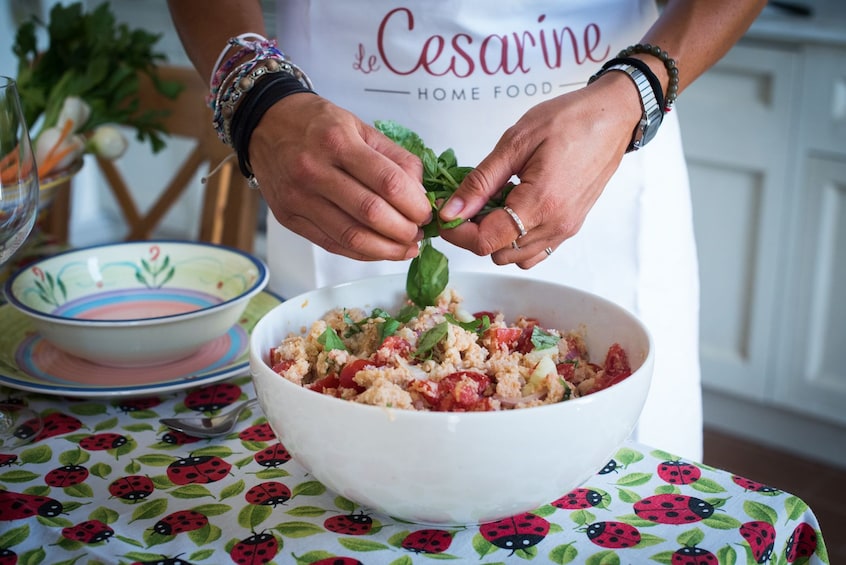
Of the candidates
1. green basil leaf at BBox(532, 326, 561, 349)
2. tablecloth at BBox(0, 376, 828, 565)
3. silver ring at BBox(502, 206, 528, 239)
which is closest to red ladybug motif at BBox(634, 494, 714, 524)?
tablecloth at BBox(0, 376, 828, 565)

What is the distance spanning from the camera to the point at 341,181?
2.54 ft

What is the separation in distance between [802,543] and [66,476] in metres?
0.61

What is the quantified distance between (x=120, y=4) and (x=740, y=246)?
2.40 meters

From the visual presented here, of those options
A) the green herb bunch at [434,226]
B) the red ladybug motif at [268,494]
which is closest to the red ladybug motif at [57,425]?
the red ladybug motif at [268,494]

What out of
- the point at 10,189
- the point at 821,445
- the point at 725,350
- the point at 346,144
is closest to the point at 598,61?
the point at 346,144

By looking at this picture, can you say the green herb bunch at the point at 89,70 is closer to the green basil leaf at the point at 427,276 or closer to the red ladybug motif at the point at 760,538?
the green basil leaf at the point at 427,276

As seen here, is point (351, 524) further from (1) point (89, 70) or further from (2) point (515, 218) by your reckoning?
(1) point (89, 70)

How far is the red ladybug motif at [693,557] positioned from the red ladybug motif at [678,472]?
0.10 meters

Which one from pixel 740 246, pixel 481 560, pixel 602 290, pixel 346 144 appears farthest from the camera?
pixel 740 246

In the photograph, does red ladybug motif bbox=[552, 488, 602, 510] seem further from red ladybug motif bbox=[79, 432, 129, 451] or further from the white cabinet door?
the white cabinet door

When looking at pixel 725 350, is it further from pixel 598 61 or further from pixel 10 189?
pixel 10 189

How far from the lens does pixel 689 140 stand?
7.57 ft

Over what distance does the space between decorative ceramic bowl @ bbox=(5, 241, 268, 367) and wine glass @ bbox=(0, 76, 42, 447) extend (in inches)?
4.1

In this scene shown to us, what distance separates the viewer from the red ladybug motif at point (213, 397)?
2.93ft
